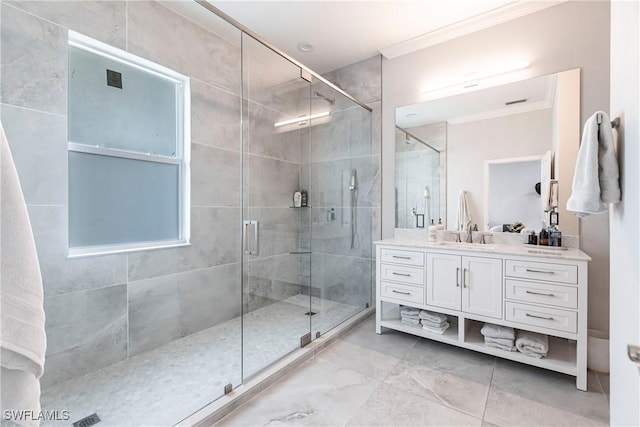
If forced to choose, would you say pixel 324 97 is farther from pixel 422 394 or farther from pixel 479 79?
pixel 422 394

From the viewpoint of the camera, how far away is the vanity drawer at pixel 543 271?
1766 mm

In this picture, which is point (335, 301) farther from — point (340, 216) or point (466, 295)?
point (466, 295)

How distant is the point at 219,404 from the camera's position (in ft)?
5.10

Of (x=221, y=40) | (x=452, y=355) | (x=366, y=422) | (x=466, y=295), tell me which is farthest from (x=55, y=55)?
(x=452, y=355)

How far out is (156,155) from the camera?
7.81 ft

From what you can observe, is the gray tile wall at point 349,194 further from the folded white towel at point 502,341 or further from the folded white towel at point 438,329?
the folded white towel at point 502,341

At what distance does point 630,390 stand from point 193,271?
105 inches

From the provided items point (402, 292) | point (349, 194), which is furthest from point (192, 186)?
point (402, 292)

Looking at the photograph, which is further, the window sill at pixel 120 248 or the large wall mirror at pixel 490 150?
the large wall mirror at pixel 490 150

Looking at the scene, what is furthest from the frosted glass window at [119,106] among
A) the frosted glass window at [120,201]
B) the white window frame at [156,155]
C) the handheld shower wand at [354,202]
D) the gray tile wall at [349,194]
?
the handheld shower wand at [354,202]

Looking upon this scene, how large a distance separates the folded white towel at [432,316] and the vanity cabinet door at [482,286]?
9.8 inches

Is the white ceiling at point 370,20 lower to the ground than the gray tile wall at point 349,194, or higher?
higher

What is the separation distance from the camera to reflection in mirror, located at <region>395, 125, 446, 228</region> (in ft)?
8.84

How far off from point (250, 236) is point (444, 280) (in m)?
1.58
